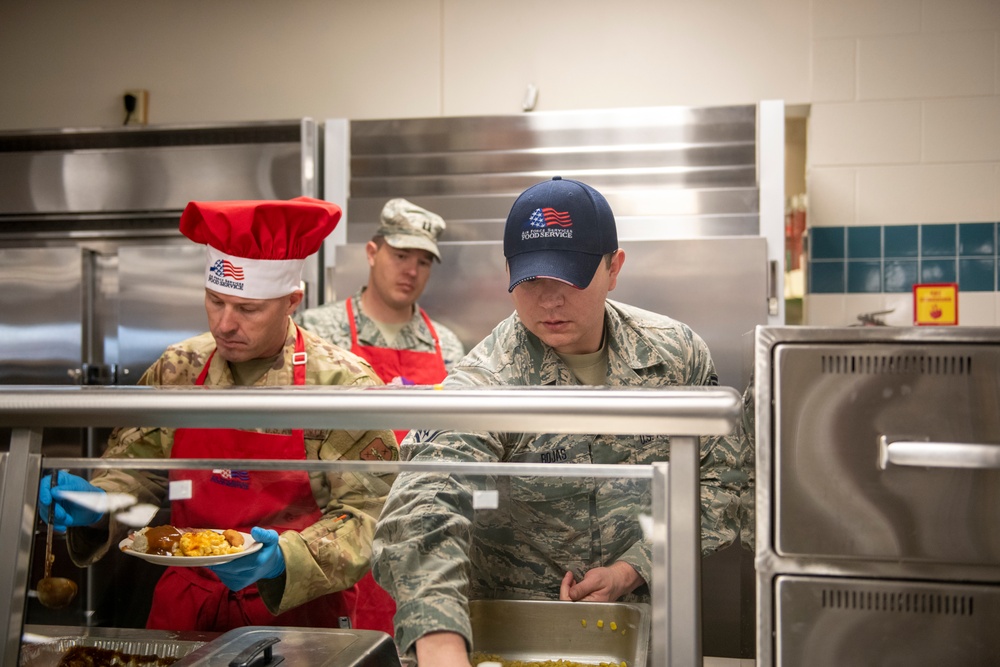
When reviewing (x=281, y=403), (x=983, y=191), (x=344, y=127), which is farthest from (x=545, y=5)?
(x=281, y=403)

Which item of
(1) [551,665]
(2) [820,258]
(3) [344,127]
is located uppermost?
(3) [344,127]

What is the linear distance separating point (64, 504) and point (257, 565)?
0.26 meters

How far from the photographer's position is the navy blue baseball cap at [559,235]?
1503 mm

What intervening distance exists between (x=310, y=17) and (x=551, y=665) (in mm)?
3399

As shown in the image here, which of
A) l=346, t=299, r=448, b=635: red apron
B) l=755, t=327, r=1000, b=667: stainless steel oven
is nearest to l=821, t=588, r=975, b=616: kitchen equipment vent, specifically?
l=755, t=327, r=1000, b=667: stainless steel oven

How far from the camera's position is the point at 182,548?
1.08 metres

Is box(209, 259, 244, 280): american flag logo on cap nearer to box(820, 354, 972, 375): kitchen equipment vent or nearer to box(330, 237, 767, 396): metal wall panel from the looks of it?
box(820, 354, 972, 375): kitchen equipment vent

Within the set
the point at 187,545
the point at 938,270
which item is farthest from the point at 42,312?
the point at 938,270

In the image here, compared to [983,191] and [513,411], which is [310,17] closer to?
[983,191]

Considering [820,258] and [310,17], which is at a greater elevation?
[310,17]

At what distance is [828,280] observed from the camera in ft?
11.2

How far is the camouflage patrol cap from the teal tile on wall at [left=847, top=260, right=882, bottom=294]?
1668mm

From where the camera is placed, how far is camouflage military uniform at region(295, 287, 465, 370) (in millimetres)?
3035

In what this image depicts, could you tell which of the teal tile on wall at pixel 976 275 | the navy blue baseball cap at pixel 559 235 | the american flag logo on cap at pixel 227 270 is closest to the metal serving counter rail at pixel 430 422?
the navy blue baseball cap at pixel 559 235
